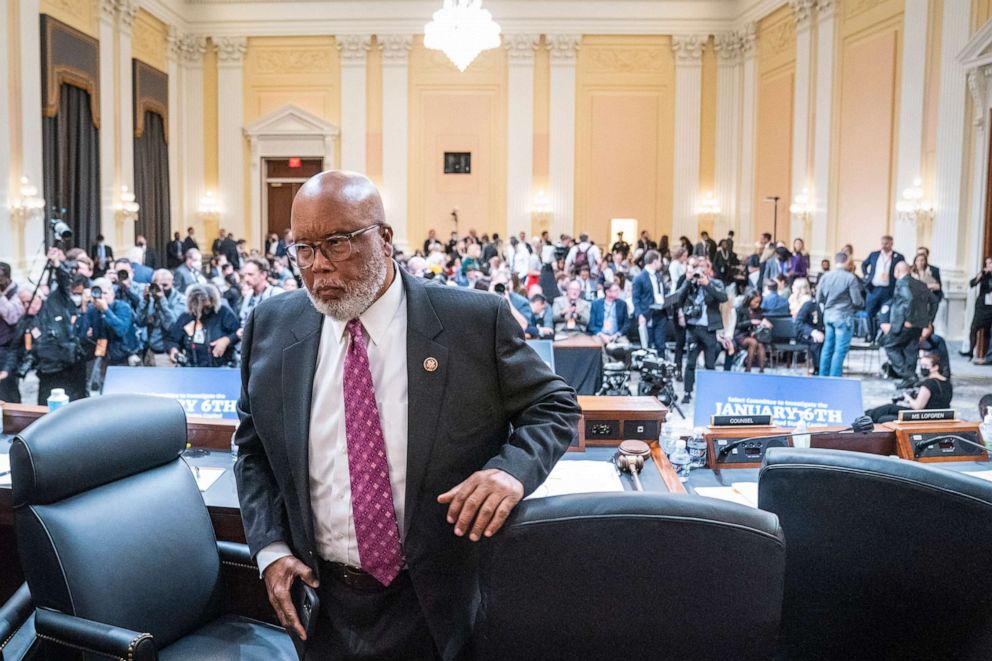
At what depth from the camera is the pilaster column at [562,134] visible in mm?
18688

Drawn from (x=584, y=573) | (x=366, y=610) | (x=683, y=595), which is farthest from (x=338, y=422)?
(x=683, y=595)

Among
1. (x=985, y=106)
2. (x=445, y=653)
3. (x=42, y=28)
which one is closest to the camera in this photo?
(x=445, y=653)

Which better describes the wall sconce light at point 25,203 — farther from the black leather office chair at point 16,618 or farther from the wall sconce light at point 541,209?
the black leather office chair at point 16,618

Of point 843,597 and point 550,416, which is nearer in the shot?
point 843,597

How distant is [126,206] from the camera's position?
15.5 metres

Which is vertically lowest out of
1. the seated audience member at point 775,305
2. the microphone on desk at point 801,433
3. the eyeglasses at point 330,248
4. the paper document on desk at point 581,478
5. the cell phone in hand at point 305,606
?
the paper document on desk at point 581,478

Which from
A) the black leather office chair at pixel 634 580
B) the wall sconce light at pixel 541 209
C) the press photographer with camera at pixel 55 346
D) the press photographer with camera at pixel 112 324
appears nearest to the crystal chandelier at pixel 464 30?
the wall sconce light at pixel 541 209

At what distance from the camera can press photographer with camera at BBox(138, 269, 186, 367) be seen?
7.76 meters

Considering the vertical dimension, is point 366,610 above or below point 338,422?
below

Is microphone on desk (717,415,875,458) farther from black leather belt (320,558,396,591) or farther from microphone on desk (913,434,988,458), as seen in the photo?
black leather belt (320,558,396,591)

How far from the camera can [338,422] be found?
181 cm

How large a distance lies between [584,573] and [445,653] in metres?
0.55

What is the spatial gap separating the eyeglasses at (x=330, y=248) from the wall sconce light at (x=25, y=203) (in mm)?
11970

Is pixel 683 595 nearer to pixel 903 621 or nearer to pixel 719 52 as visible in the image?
pixel 903 621
